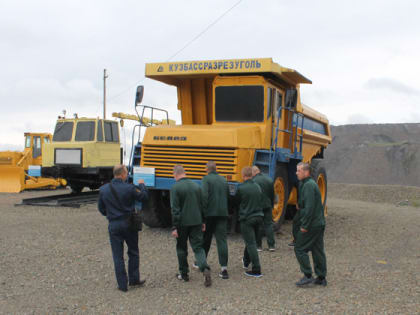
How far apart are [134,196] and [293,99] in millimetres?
4735

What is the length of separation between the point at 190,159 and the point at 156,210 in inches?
66.7

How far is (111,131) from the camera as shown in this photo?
52.5 ft

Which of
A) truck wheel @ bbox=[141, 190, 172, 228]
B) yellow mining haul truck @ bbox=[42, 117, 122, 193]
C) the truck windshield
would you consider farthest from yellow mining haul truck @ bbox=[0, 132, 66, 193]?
the truck windshield

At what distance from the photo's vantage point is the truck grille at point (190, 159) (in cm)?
820

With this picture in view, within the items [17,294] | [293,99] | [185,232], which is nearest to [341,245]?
[293,99]

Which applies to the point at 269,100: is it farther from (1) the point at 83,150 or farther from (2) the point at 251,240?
(1) the point at 83,150

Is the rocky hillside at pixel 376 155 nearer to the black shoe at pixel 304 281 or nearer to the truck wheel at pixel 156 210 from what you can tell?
the truck wheel at pixel 156 210

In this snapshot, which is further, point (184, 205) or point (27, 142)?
point (27, 142)

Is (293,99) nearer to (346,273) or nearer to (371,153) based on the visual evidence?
(346,273)

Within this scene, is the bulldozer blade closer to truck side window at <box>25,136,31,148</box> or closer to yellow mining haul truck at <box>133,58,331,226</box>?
truck side window at <box>25,136,31,148</box>

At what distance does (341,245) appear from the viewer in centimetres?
857

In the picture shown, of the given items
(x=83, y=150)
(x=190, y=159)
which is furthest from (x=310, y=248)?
(x=83, y=150)

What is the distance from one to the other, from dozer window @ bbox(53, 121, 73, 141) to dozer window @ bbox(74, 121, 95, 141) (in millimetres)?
345

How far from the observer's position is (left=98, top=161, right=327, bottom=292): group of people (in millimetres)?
5543
